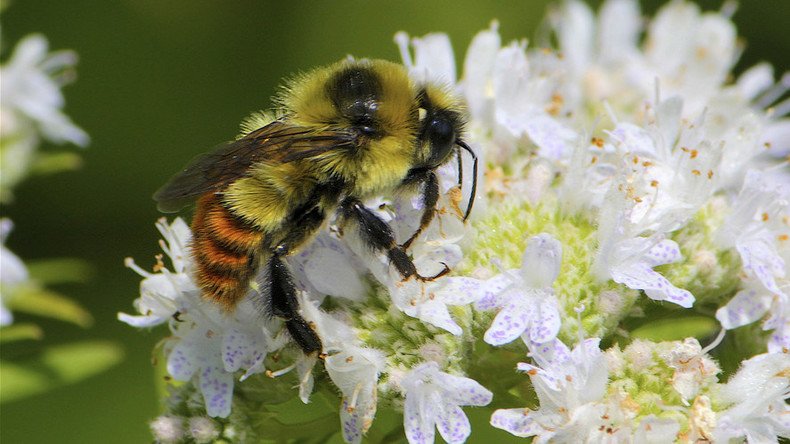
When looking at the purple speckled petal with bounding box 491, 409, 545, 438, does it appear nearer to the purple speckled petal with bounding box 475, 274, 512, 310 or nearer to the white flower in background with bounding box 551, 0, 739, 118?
the purple speckled petal with bounding box 475, 274, 512, 310

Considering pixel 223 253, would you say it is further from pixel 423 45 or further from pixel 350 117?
pixel 423 45

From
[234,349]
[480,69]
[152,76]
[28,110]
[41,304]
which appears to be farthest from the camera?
[152,76]

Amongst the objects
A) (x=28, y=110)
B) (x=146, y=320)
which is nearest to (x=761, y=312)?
(x=146, y=320)

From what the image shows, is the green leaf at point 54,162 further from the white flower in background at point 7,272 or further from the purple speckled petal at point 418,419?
the purple speckled petal at point 418,419

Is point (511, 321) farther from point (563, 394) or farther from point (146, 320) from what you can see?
point (146, 320)

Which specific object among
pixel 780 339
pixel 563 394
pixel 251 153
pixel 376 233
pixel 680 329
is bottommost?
pixel 680 329

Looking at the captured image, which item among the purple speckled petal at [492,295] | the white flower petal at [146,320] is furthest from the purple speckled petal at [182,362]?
the purple speckled petal at [492,295]

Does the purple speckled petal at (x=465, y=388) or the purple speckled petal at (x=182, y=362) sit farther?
the purple speckled petal at (x=182, y=362)
